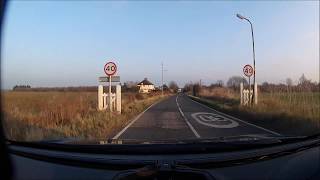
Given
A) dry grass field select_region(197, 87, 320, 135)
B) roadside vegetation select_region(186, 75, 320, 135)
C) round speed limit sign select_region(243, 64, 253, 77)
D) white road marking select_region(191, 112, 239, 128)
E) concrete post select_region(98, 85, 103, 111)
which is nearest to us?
dry grass field select_region(197, 87, 320, 135)

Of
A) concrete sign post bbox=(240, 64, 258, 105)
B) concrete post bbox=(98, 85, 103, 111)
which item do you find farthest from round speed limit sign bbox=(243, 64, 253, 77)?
concrete post bbox=(98, 85, 103, 111)

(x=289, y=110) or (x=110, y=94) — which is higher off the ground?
(x=110, y=94)

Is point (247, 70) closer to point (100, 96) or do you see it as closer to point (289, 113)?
point (289, 113)

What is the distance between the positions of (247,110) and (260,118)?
4.98m

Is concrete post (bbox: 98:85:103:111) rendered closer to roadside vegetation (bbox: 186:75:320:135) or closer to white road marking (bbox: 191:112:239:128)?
white road marking (bbox: 191:112:239:128)

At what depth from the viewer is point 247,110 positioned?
95.9 ft

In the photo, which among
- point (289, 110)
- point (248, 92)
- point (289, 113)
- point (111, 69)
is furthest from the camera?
point (248, 92)

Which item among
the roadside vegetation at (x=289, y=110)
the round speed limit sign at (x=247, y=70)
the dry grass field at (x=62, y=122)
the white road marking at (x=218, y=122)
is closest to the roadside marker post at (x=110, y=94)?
the dry grass field at (x=62, y=122)

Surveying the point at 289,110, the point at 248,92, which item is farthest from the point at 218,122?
the point at 248,92

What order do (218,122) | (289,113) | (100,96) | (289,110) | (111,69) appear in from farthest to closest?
(100,96)
(111,69)
(289,110)
(289,113)
(218,122)

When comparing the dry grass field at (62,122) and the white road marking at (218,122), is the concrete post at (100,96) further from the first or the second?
the white road marking at (218,122)

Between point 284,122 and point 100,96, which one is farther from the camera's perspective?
point 100,96

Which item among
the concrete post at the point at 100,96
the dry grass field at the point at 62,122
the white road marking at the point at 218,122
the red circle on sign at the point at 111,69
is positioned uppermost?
the red circle on sign at the point at 111,69

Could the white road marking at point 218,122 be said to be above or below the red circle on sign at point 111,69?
below
